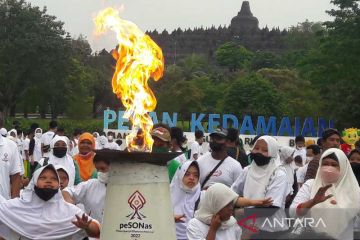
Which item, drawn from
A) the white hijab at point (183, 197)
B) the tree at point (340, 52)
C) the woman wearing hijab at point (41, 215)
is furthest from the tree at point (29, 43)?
the woman wearing hijab at point (41, 215)

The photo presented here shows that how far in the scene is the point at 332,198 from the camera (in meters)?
7.01

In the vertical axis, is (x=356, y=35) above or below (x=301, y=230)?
above

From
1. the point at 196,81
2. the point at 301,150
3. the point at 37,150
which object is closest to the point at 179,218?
the point at 301,150

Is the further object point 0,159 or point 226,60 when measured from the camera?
point 226,60

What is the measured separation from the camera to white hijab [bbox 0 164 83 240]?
294 inches

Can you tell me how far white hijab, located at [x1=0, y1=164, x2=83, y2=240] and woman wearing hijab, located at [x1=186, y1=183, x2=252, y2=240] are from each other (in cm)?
97

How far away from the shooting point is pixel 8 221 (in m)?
7.49

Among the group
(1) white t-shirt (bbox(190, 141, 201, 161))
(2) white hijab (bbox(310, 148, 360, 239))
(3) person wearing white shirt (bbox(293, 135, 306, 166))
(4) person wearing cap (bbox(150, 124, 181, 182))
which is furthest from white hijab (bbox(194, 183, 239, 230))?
(1) white t-shirt (bbox(190, 141, 201, 161))

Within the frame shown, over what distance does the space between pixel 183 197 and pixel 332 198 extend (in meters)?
2.23

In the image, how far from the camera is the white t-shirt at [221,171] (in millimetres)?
9680

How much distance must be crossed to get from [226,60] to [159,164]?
11886cm

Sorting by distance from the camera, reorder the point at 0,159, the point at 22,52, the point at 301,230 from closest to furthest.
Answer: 1. the point at 301,230
2. the point at 0,159
3. the point at 22,52

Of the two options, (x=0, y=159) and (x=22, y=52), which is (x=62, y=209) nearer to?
(x=0, y=159)

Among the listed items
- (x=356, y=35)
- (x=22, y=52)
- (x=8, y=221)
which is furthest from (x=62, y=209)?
(x=22, y=52)
